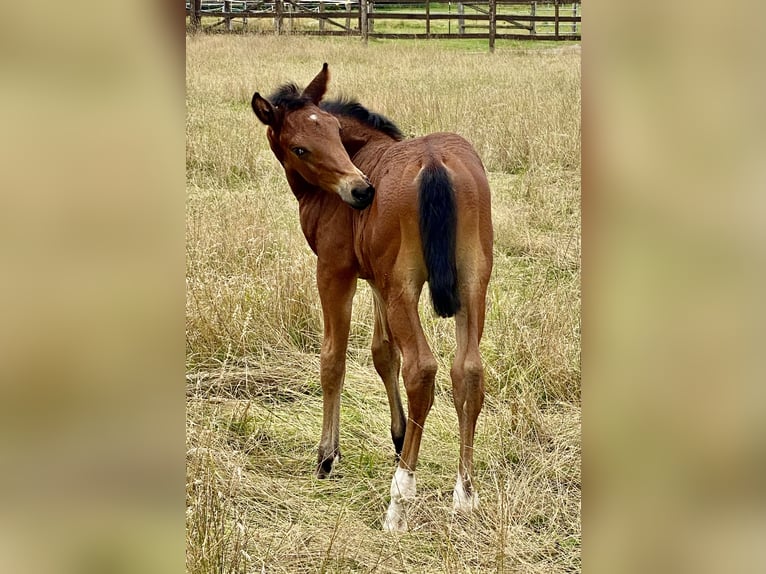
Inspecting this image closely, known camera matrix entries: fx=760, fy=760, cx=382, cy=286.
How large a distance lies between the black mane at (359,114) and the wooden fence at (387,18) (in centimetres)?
1556

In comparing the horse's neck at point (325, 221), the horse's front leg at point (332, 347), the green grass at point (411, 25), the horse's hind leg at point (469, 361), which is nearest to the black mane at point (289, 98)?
the horse's neck at point (325, 221)

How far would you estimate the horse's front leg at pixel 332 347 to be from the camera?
326cm

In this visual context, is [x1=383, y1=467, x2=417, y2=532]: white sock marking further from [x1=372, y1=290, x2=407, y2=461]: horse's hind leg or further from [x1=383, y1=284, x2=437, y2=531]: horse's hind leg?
[x1=372, y1=290, x2=407, y2=461]: horse's hind leg

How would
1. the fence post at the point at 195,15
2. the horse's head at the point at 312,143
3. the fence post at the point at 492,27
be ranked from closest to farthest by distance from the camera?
the horse's head at the point at 312,143 → the fence post at the point at 195,15 → the fence post at the point at 492,27

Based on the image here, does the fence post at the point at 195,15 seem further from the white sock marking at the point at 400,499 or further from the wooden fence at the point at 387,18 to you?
the white sock marking at the point at 400,499

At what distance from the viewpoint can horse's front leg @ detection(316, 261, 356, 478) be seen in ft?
10.7

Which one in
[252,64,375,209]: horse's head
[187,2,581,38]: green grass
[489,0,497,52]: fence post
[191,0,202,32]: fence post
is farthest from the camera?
[187,2,581,38]: green grass

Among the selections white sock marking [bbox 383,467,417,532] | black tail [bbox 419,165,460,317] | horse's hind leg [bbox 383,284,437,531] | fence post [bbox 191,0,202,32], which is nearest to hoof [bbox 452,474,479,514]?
white sock marking [bbox 383,467,417,532]

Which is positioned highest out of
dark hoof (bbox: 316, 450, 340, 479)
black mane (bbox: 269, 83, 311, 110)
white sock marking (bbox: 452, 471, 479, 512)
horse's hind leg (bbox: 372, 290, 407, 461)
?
black mane (bbox: 269, 83, 311, 110)
